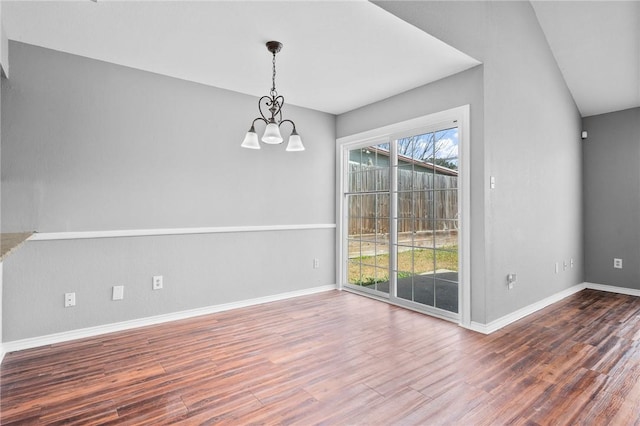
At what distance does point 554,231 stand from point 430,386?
10.3ft

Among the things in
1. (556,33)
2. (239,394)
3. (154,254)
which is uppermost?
(556,33)

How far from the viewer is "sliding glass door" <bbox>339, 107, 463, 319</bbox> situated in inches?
137

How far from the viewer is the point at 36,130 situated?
2.78 meters

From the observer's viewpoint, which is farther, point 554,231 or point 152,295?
point 554,231

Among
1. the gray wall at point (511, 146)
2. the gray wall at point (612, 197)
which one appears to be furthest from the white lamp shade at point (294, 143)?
the gray wall at point (612, 197)

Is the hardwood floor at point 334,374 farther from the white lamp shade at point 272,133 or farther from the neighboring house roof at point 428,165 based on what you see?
the white lamp shade at point 272,133

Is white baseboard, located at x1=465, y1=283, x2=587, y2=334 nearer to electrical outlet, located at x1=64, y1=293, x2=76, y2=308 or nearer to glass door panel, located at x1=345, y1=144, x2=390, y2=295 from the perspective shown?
glass door panel, located at x1=345, y1=144, x2=390, y2=295

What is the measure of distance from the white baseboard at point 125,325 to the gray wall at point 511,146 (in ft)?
7.82

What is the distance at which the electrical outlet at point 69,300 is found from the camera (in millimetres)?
2887

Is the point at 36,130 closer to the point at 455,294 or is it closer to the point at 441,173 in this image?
the point at 441,173

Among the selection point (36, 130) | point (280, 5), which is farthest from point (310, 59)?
point (36, 130)

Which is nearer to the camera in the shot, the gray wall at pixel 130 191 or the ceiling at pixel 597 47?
the gray wall at pixel 130 191

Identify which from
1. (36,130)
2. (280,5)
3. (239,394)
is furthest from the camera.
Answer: (36,130)

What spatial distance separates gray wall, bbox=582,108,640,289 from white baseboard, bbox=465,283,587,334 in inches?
23.9
